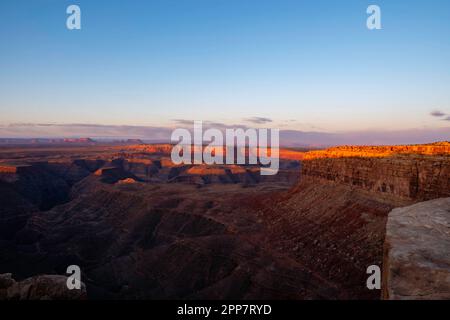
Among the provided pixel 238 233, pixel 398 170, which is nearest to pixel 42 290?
pixel 398 170

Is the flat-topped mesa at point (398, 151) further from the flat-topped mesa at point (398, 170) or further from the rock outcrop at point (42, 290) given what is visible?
the rock outcrop at point (42, 290)

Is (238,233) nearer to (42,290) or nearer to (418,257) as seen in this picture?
(42,290)

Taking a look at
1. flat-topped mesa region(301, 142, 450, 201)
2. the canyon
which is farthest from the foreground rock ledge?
flat-topped mesa region(301, 142, 450, 201)

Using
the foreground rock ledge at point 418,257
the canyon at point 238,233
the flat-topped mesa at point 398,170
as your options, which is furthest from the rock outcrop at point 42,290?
the flat-topped mesa at point 398,170

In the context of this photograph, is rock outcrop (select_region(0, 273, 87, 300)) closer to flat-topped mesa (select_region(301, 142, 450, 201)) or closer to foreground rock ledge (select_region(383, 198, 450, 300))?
foreground rock ledge (select_region(383, 198, 450, 300))

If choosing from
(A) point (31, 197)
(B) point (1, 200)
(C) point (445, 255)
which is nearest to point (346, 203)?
(C) point (445, 255)

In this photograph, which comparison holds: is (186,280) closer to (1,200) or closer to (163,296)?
(163,296)
